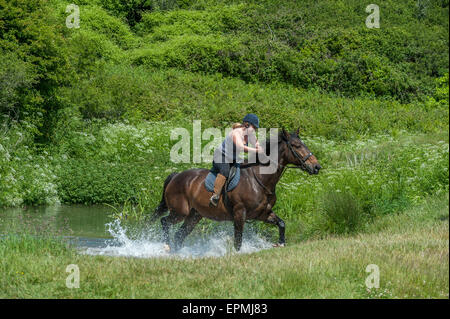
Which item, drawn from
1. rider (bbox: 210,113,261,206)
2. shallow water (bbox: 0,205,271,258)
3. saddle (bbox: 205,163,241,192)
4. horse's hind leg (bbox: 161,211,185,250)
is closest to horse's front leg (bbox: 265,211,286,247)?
shallow water (bbox: 0,205,271,258)

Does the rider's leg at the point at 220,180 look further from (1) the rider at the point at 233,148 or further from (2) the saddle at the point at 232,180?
(2) the saddle at the point at 232,180

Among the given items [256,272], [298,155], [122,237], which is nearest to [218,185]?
[298,155]

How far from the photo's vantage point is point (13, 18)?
2030cm

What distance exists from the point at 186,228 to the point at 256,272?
384 centimetres

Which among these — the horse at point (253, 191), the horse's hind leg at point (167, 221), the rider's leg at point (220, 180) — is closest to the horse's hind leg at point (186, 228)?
the horse's hind leg at point (167, 221)

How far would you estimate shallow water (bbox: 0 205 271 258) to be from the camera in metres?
11.0

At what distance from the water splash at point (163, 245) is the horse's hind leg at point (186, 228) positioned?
0.23 meters

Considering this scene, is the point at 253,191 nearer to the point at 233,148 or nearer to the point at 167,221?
the point at 233,148

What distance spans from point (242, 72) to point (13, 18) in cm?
1635

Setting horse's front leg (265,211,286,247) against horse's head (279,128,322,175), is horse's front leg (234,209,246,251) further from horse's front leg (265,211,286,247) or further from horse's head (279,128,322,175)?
horse's head (279,128,322,175)

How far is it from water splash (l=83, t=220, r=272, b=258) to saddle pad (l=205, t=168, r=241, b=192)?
1144mm

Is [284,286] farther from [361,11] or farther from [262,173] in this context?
[361,11]

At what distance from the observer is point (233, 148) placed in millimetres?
10039
